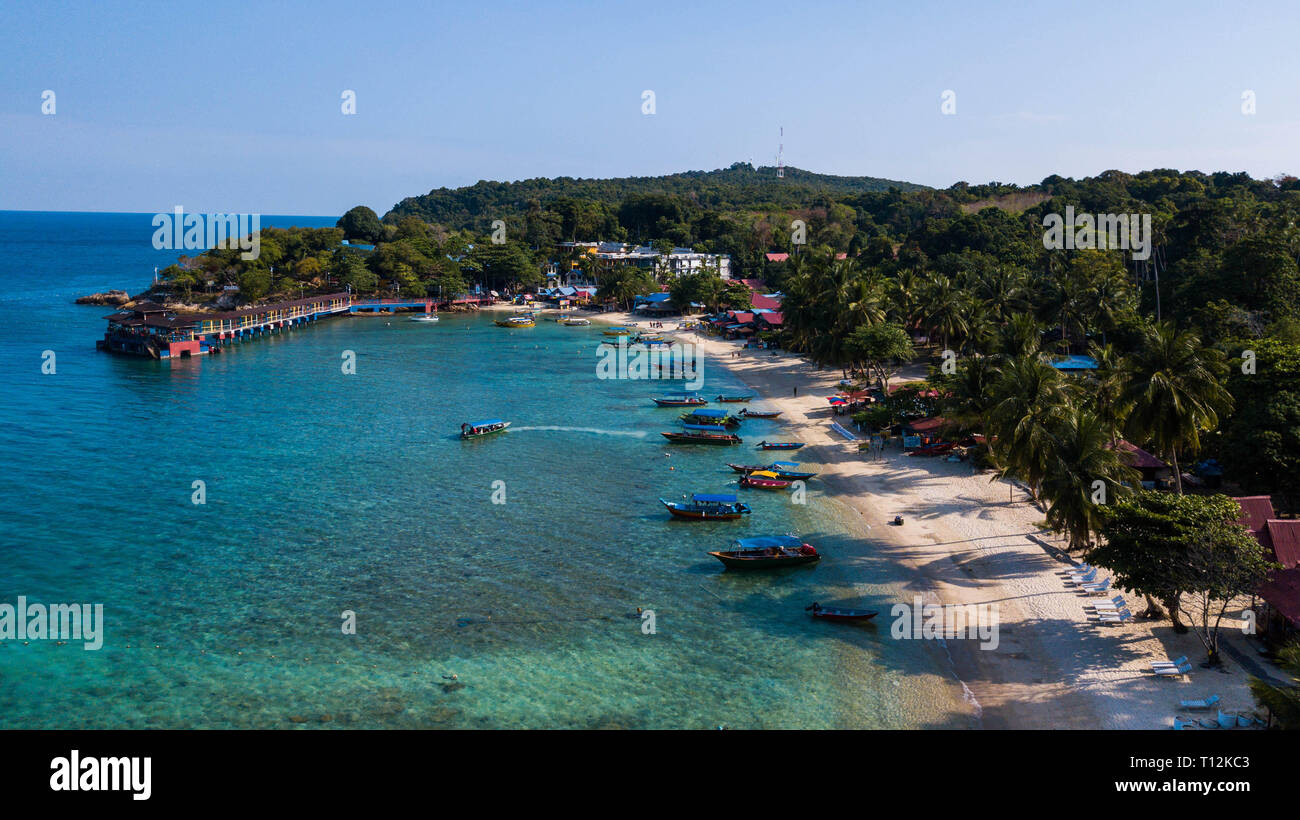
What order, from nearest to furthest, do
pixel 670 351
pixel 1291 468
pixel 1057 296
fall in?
1. pixel 1291 468
2. pixel 1057 296
3. pixel 670 351

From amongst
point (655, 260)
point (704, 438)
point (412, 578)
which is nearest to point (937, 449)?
point (704, 438)

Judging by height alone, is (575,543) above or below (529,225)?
below

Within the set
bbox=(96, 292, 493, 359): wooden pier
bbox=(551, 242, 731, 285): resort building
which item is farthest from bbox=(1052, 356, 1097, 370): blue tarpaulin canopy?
bbox=(96, 292, 493, 359): wooden pier

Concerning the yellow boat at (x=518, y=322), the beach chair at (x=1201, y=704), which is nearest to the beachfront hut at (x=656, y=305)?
the yellow boat at (x=518, y=322)

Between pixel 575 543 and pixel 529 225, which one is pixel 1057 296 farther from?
pixel 529 225

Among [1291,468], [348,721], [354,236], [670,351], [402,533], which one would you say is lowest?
[348,721]
